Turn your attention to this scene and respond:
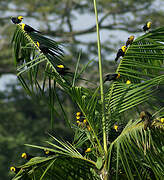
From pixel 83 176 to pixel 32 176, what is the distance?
0.35 meters

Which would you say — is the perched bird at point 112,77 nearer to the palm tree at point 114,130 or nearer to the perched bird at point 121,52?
the palm tree at point 114,130

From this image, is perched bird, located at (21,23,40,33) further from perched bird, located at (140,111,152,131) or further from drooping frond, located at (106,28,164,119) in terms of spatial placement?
perched bird, located at (140,111,152,131)

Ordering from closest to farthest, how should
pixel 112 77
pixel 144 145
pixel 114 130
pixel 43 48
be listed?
pixel 144 145, pixel 112 77, pixel 114 130, pixel 43 48

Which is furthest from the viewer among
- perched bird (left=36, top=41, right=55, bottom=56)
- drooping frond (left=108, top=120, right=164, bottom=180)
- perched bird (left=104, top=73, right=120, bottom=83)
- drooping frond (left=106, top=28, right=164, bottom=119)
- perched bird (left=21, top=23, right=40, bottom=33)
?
perched bird (left=21, top=23, right=40, bottom=33)

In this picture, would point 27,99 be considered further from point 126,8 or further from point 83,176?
point 83,176

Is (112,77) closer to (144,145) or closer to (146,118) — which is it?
(146,118)

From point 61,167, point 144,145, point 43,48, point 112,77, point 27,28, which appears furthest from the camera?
point 27,28

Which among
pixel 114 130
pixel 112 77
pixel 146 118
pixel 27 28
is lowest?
pixel 114 130

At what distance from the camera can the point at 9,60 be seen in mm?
15000

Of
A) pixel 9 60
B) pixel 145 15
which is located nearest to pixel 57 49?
pixel 9 60

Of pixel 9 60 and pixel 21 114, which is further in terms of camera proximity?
pixel 21 114

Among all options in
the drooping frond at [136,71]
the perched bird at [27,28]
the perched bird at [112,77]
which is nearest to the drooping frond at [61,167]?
the drooping frond at [136,71]

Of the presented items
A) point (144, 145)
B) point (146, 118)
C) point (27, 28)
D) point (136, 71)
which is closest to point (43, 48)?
point (27, 28)

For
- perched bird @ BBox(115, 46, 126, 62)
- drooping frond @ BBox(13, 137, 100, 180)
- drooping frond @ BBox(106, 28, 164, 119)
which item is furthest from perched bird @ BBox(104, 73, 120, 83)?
drooping frond @ BBox(13, 137, 100, 180)
